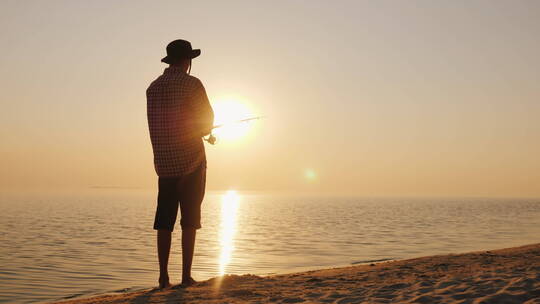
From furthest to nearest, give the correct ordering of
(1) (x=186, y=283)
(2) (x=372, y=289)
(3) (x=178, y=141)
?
(1) (x=186, y=283) → (2) (x=372, y=289) → (3) (x=178, y=141)

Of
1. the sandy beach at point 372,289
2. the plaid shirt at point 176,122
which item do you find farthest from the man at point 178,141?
the sandy beach at point 372,289

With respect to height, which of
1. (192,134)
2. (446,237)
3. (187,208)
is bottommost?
(446,237)

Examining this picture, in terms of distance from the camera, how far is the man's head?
525cm

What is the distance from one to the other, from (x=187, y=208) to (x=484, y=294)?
2.94 metres

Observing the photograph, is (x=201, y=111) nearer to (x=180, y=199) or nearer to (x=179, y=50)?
(x=179, y=50)

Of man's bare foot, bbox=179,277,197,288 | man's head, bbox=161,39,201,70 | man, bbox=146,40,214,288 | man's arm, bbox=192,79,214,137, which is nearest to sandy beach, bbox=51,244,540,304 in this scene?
man's bare foot, bbox=179,277,197,288

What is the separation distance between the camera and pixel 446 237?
70.1 feet

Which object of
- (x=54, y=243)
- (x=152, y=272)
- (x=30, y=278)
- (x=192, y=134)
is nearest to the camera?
(x=192, y=134)

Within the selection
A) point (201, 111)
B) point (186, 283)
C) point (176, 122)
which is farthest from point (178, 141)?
point (186, 283)

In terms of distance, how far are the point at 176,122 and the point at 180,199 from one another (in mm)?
786

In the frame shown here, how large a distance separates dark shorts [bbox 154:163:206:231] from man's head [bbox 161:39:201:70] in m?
1.12

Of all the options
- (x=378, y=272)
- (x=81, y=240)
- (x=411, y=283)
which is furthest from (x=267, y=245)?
(x=411, y=283)

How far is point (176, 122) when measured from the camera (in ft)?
16.7

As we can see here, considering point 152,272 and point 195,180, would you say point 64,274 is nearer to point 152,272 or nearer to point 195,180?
point 152,272
